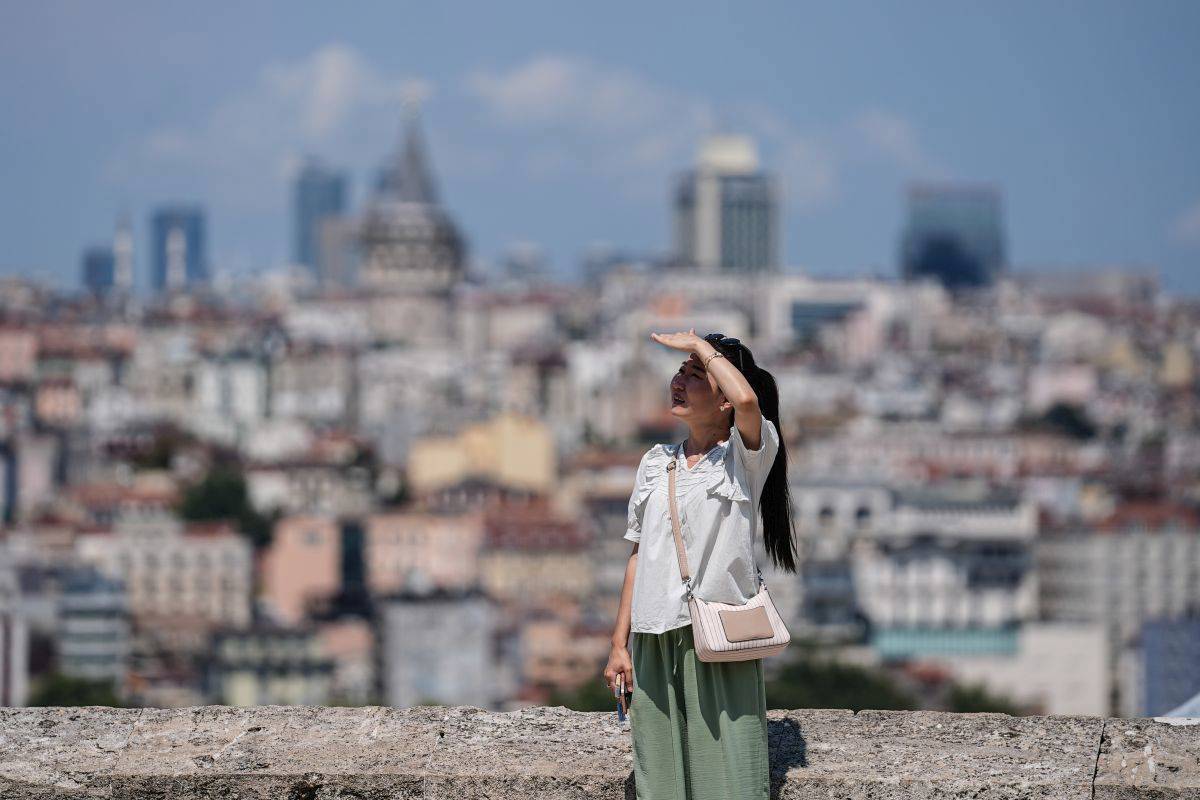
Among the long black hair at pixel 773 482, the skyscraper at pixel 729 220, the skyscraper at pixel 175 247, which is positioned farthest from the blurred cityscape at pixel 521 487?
the skyscraper at pixel 175 247

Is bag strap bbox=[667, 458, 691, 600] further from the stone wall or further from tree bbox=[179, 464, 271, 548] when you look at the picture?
tree bbox=[179, 464, 271, 548]

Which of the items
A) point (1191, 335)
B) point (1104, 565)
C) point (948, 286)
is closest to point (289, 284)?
point (948, 286)

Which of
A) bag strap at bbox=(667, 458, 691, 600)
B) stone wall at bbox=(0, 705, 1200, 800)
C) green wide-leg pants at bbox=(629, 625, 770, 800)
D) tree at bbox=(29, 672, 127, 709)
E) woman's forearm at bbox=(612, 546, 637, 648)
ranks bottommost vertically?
tree at bbox=(29, 672, 127, 709)

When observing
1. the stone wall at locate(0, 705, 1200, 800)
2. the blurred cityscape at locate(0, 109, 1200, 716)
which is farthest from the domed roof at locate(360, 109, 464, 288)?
the stone wall at locate(0, 705, 1200, 800)

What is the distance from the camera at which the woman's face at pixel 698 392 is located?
12.7 ft

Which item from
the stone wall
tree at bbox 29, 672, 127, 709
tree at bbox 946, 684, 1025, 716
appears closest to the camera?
the stone wall

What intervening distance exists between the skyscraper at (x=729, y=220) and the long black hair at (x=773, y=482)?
138 metres

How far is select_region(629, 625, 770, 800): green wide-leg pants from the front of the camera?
12.5 ft

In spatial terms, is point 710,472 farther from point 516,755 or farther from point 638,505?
point 516,755

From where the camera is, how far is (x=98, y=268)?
161875mm

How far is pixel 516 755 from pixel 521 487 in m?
53.9

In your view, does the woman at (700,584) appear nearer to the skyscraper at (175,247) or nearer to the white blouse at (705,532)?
the white blouse at (705,532)

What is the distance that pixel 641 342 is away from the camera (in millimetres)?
83375

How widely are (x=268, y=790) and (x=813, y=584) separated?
122 feet
